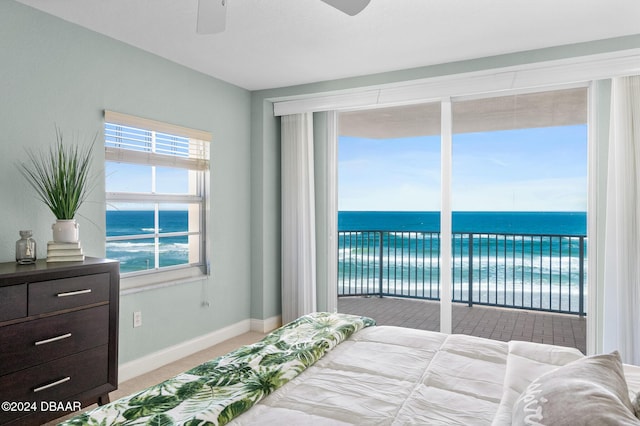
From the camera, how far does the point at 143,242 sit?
11.4ft

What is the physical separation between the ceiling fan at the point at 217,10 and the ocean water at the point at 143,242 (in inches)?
67.6

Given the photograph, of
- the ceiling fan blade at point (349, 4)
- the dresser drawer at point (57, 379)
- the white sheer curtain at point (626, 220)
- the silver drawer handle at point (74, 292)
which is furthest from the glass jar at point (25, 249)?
the white sheer curtain at point (626, 220)

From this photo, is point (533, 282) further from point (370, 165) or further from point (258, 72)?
point (258, 72)

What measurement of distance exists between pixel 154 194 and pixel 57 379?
1.62 metres

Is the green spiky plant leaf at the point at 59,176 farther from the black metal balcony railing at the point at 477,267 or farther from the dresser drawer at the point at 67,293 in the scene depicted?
the black metal balcony railing at the point at 477,267

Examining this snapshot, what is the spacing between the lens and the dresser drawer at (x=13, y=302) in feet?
6.79

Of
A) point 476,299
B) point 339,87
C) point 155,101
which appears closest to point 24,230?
point 155,101

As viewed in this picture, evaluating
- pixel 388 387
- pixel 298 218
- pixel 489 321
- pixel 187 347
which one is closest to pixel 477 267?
pixel 489 321

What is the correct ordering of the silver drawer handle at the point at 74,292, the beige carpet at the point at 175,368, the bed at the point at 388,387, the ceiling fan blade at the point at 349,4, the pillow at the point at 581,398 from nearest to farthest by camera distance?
the pillow at the point at 581,398
the bed at the point at 388,387
the ceiling fan blade at the point at 349,4
the silver drawer handle at the point at 74,292
the beige carpet at the point at 175,368

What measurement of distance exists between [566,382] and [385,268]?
13.2 feet

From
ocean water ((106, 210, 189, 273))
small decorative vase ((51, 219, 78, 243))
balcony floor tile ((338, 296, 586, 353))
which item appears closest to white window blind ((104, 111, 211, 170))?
ocean water ((106, 210, 189, 273))

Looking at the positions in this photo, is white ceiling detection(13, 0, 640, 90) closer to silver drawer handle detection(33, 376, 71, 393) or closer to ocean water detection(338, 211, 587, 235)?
ocean water detection(338, 211, 587, 235)

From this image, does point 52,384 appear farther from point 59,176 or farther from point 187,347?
point 187,347

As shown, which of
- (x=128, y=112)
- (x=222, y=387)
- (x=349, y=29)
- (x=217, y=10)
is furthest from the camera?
(x=128, y=112)
